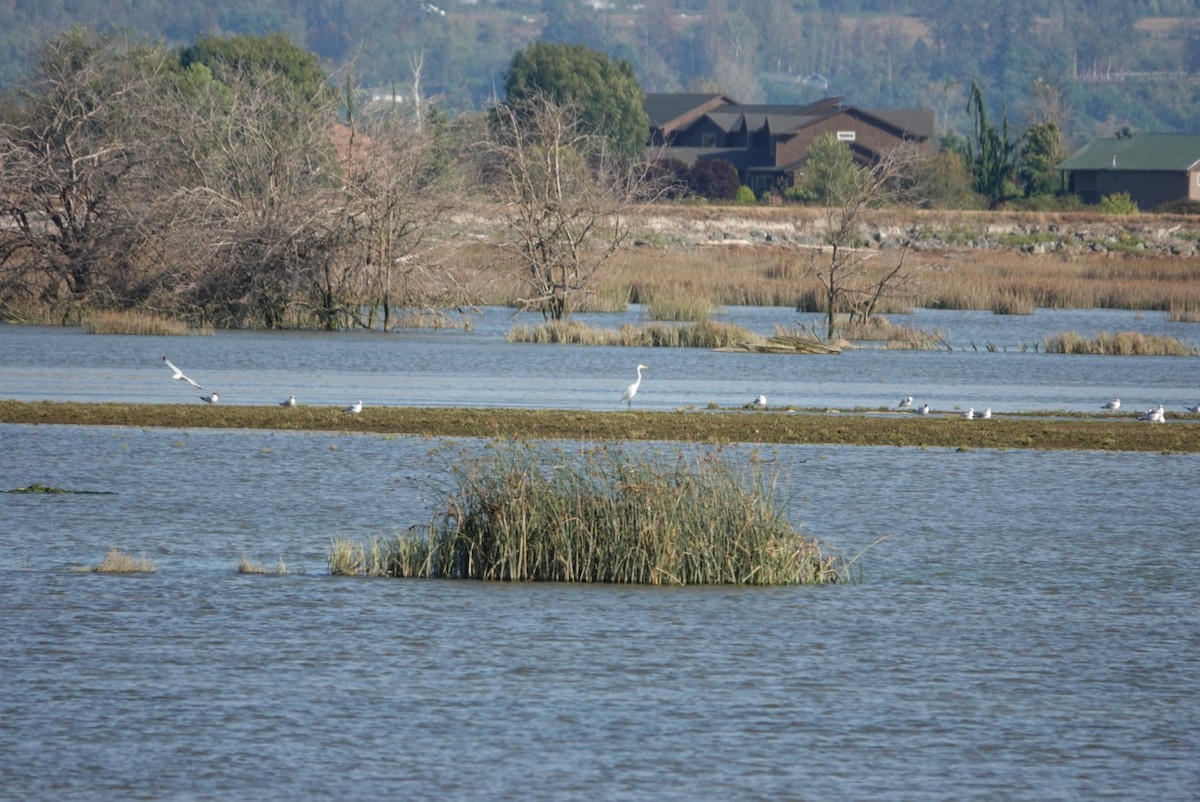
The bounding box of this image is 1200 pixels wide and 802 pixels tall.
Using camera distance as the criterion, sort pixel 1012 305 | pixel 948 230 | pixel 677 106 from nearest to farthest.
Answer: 1. pixel 1012 305
2. pixel 948 230
3. pixel 677 106

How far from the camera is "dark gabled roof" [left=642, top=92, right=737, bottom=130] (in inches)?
6014

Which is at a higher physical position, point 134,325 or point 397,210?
point 397,210

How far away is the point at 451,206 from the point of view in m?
46.9

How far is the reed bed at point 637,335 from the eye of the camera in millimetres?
46594

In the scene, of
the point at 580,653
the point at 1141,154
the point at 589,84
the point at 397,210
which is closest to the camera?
the point at 580,653

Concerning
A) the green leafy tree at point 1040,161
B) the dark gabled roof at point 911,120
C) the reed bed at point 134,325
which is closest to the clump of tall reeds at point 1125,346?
the reed bed at point 134,325

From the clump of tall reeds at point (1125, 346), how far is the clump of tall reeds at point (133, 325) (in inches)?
878

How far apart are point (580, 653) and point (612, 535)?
8.23 feet

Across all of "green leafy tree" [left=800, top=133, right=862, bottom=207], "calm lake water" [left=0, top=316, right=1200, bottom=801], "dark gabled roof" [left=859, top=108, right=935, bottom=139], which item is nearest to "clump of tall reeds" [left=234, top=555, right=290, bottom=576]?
"calm lake water" [left=0, top=316, right=1200, bottom=801]

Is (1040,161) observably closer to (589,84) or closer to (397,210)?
(589,84)

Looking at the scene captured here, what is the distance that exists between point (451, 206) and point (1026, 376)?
15.5m

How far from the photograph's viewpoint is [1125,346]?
46875 millimetres

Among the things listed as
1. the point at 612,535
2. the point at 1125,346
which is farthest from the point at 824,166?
the point at 612,535

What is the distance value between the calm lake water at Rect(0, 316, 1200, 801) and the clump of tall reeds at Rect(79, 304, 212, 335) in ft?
70.5
